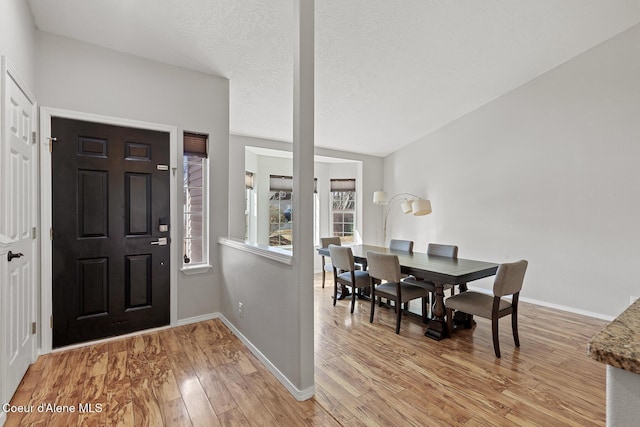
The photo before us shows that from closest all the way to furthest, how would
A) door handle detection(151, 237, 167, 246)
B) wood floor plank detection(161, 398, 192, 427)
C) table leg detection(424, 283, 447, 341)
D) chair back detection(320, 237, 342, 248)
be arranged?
wood floor plank detection(161, 398, 192, 427) → table leg detection(424, 283, 447, 341) → door handle detection(151, 237, 167, 246) → chair back detection(320, 237, 342, 248)

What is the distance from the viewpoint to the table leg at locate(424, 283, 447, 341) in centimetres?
298

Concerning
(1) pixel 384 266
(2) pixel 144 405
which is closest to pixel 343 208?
(1) pixel 384 266

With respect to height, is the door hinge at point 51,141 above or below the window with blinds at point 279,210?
above

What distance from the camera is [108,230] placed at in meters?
2.85

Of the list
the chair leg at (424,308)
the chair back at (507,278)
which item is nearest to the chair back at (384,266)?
the chair leg at (424,308)

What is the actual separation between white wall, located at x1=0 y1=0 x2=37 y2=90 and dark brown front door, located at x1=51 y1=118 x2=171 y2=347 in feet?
1.51

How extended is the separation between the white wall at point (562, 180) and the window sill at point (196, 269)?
158 inches

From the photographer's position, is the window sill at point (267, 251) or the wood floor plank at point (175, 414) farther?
the window sill at point (267, 251)

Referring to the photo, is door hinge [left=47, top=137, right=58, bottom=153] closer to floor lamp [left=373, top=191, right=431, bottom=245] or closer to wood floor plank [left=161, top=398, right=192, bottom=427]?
wood floor plank [left=161, top=398, right=192, bottom=427]

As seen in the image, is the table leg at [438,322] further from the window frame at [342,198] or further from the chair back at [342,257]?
the window frame at [342,198]

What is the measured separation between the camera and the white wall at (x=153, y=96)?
2.67 metres

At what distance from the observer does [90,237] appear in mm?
2770

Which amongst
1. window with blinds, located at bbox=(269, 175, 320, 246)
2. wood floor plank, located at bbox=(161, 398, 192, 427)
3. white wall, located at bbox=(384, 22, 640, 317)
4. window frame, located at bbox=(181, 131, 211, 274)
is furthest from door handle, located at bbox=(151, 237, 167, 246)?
white wall, located at bbox=(384, 22, 640, 317)

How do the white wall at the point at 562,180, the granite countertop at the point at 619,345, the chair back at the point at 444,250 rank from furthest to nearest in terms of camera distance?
the chair back at the point at 444,250 → the white wall at the point at 562,180 → the granite countertop at the point at 619,345
